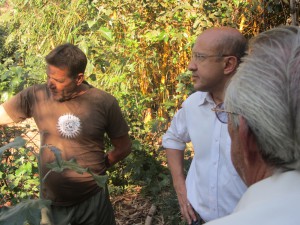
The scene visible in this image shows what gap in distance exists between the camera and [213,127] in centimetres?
209

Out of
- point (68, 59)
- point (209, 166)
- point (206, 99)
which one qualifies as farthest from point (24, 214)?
point (68, 59)

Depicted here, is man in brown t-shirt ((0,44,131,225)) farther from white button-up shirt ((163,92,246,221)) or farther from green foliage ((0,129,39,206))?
green foliage ((0,129,39,206))

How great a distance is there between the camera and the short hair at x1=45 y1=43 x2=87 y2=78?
256 centimetres

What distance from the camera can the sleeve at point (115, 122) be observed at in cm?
269

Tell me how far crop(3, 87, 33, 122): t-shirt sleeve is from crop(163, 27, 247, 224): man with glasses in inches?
40.6

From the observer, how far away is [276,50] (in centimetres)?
105

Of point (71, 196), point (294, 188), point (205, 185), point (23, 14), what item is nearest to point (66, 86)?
point (71, 196)

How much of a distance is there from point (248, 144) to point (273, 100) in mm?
135

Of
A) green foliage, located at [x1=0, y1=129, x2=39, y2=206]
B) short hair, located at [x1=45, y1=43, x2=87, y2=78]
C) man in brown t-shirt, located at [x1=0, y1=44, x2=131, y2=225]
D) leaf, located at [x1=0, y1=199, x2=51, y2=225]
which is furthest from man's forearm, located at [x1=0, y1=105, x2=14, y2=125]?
leaf, located at [x1=0, y1=199, x2=51, y2=225]

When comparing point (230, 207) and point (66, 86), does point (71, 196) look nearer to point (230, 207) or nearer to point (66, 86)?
point (66, 86)

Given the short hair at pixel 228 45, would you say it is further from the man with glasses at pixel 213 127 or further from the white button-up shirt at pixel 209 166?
the white button-up shirt at pixel 209 166

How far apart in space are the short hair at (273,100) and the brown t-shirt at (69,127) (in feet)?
5.37

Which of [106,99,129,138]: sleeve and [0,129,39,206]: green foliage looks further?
[0,129,39,206]: green foliage

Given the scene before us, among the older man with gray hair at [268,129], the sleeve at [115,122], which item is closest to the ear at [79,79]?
the sleeve at [115,122]
